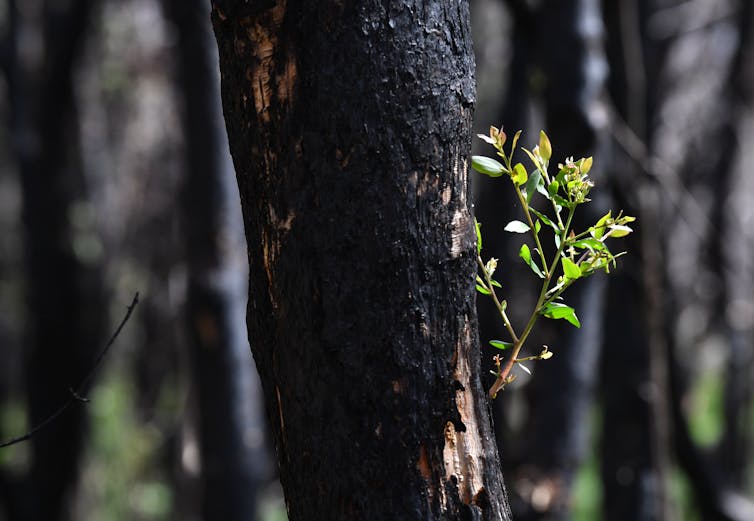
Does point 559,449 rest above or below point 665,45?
A: below

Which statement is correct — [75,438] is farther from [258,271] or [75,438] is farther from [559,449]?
[258,271]

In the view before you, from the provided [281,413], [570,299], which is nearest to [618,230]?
[281,413]

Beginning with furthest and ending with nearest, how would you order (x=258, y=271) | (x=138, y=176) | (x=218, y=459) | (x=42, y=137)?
(x=138, y=176)
(x=42, y=137)
(x=218, y=459)
(x=258, y=271)

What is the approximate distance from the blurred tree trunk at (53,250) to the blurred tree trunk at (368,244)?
4.73m

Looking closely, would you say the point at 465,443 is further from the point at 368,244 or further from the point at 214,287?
the point at 214,287

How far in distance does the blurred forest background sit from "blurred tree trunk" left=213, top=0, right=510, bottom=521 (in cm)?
240

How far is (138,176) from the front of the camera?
11539 mm

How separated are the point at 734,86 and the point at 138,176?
22.2 ft

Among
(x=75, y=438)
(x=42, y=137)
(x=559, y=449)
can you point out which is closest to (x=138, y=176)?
(x=42, y=137)

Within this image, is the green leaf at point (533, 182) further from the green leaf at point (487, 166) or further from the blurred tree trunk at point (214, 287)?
the blurred tree trunk at point (214, 287)

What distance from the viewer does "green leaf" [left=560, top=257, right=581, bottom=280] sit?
1407mm

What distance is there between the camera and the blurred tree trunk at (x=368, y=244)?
48.5 inches

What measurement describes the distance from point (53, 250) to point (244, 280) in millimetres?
2087

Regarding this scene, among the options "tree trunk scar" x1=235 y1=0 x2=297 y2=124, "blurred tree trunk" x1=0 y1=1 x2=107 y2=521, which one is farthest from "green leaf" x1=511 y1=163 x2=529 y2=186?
"blurred tree trunk" x1=0 y1=1 x2=107 y2=521
